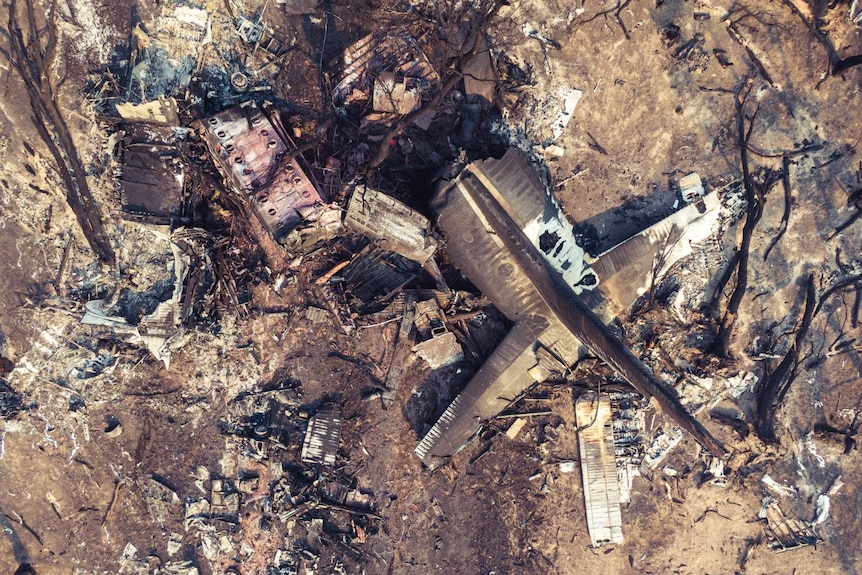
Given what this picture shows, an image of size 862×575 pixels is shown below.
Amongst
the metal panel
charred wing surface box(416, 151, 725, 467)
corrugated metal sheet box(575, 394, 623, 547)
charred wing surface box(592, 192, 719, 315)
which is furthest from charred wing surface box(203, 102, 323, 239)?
corrugated metal sheet box(575, 394, 623, 547)

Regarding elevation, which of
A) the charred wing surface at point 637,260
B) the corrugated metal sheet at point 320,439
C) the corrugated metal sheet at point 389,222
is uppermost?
the corrugated metal sheet at point 389,222

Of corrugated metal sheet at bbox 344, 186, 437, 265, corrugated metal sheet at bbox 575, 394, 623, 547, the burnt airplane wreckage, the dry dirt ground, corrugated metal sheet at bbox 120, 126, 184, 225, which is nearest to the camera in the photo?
corrugated metal sheet at bbox 344, 186, 437, 265

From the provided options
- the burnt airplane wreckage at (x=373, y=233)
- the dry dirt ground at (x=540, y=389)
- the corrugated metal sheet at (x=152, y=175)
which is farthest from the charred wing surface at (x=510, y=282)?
the corrugated metal sheet at (x=152, y=175)

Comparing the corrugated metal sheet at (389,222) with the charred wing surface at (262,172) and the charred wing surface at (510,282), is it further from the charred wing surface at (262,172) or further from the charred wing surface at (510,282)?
the charred wing surface at (262,172)

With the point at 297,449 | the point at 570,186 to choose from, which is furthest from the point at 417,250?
the point at 297,449

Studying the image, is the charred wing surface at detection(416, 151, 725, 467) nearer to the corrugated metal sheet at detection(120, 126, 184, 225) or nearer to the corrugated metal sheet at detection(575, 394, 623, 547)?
the corrugated metal sheet at detection(575, 394, 623, 547)

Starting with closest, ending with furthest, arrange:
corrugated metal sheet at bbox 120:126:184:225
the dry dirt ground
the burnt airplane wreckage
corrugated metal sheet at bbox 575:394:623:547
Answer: the burnt airplane wreckage < corrugated metal sheet at bbox 120:126:184:225 < the dry dirt ground < corrugated metal sheet at bbox 575:394:623:547

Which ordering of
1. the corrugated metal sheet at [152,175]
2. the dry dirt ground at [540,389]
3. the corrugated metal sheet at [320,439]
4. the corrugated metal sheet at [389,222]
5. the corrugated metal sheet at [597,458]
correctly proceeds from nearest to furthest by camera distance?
the corrugated metal sheet at [389,222] < the corrugated metal sheet at [152,175] < the dry dirt ground at [540,389] < the corrugated metal sheet at [320,439] < the corrugated metal sheet at [597,458]
